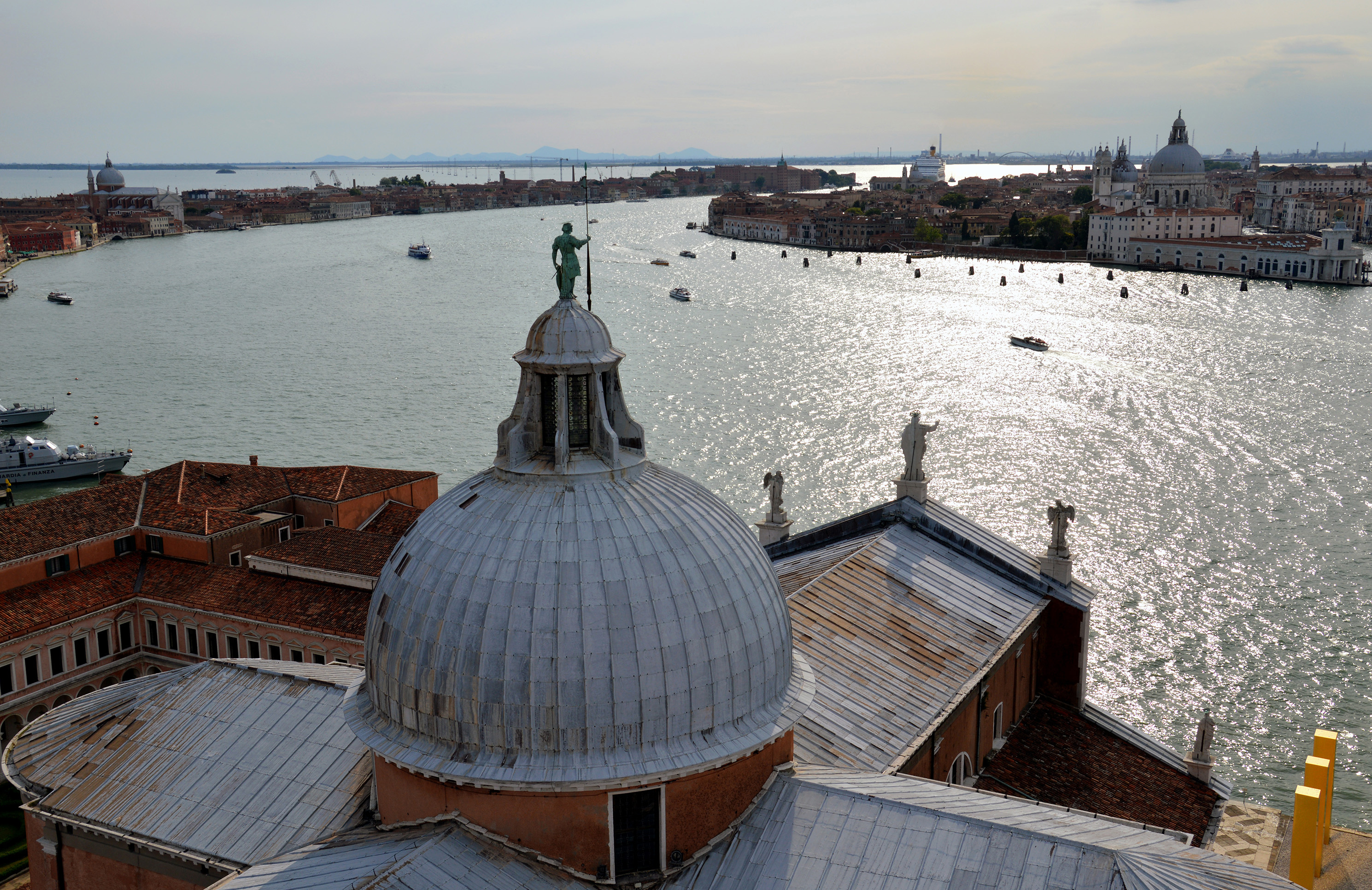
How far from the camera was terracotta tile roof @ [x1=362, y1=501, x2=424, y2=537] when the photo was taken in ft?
93.4

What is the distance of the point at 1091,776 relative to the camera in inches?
618

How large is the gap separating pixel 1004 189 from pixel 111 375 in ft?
546

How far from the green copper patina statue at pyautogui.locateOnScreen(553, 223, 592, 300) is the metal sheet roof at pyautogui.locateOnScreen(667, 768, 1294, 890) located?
447cm

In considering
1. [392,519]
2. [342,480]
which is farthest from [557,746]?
[342,480]

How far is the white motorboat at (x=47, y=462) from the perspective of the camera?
4178 centimetres

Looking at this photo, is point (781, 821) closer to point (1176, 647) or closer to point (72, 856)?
point (72, 856)

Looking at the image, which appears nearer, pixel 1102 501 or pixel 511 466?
pixel 511 466

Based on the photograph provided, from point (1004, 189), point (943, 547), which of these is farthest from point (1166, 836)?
point (1004, 189)

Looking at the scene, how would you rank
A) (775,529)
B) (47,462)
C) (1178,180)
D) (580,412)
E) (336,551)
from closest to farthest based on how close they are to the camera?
(580,412) → (775,529) → (336,551) → (47,462) → (1178,180)

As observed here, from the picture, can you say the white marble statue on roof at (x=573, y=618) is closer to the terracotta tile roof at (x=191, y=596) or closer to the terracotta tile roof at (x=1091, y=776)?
the terracotta tile roof at (x=1091, y=776)

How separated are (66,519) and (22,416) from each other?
1100 inches

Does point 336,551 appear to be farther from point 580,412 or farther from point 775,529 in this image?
point 580,412

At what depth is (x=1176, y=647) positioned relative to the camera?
27.0 m

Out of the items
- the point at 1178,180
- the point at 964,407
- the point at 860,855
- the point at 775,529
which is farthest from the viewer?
the point at 1178,180
